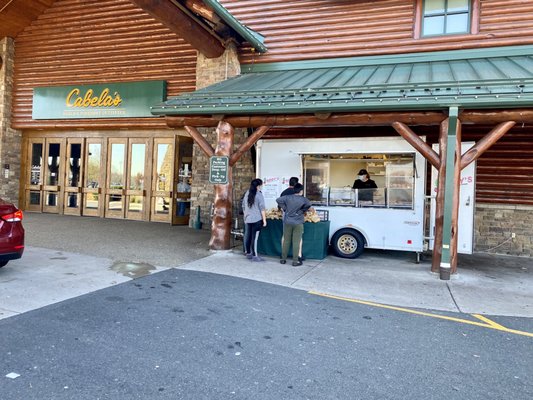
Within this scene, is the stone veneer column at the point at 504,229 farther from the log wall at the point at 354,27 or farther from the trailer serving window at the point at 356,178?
the log wall at the point at 354,27

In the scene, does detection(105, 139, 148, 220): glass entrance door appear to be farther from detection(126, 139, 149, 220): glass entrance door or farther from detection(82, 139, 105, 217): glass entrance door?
detection(82, 139, 105, 217): glass entrance door

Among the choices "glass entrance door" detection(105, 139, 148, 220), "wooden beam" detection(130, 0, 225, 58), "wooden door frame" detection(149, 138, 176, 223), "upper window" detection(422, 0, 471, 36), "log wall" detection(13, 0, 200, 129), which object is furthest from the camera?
"glass entrance door" detection(105, 139, 148, 220)

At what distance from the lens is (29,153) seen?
15688 mm

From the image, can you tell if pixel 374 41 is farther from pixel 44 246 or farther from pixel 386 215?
pixel 44 246

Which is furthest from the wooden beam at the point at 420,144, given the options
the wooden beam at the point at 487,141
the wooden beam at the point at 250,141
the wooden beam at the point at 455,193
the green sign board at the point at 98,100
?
the green sign board at the point at 98,100

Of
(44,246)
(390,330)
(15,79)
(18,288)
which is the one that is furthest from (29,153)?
(390,330)

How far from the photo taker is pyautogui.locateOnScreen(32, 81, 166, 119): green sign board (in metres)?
12.9

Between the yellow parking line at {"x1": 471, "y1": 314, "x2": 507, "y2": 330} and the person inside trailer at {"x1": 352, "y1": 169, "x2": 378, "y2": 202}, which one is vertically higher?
the person inside trailer at {"x1": 352, "y1": 169, "x2": 378, "y2": 202}

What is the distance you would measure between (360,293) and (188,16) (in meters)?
7.62

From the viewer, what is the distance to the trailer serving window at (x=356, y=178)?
8.52m

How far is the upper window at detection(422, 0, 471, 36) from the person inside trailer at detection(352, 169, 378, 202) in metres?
4.22

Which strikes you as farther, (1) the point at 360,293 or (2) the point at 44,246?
(2) the point at 44,246

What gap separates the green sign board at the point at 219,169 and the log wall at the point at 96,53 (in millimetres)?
4617

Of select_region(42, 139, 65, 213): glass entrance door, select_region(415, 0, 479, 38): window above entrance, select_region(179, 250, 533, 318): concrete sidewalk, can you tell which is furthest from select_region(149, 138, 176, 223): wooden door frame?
select_region(415, 0, 479, 38): window above entrance
